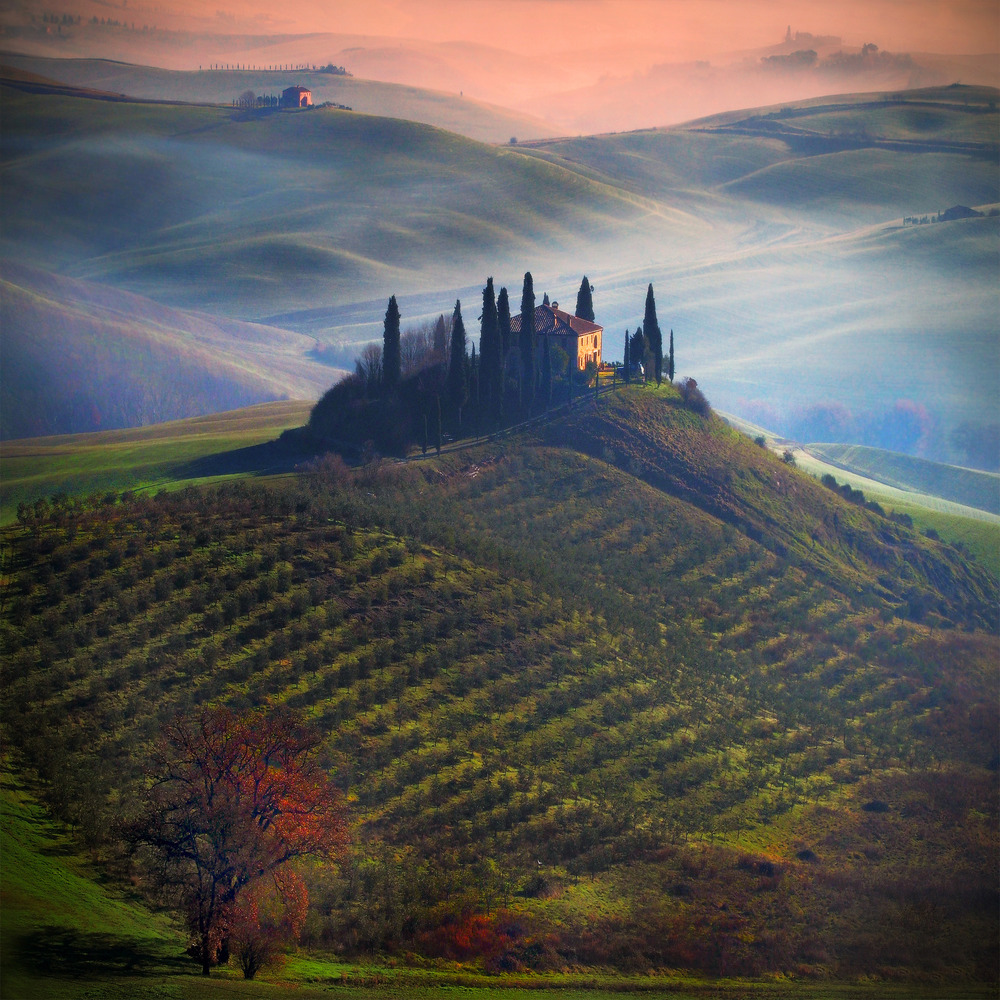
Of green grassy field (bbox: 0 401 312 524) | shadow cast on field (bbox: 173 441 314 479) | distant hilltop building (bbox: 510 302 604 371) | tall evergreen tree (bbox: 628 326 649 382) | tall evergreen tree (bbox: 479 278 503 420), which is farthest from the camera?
tall evergreen tree (bbox: 628 326 649 382)

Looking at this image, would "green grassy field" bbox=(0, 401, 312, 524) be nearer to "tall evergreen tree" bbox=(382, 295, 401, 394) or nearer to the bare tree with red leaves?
"tall evergreen tree" bbox=(382, 295, 401, 394)

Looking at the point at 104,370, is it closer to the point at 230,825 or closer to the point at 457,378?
the point at 457,378

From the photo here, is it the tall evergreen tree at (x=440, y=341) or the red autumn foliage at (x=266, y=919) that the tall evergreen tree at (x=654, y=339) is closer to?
the tall evergreen tree at (x=440, y=341)

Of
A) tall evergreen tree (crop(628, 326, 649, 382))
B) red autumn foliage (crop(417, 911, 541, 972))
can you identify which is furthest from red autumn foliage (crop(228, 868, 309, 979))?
tall evergreen tree (crop(628, 326, 649, 382))

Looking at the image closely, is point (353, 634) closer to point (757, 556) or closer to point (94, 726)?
point (94, 726)

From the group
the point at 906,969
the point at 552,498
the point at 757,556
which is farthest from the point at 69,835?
the point at 757,556
